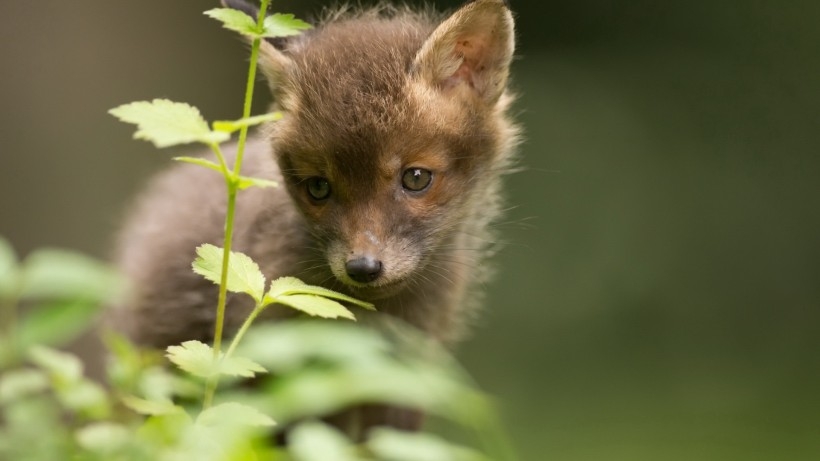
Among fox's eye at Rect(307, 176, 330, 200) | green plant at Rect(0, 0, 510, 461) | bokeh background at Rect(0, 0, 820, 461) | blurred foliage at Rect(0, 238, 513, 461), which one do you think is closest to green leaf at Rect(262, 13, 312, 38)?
green plant at Rect(0, 0, 510, 461)

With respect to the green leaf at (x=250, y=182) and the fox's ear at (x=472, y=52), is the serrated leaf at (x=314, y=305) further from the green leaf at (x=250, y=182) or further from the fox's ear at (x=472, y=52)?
the fox's ear at (x=472, y=52)

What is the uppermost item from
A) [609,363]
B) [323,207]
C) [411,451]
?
[609,363]

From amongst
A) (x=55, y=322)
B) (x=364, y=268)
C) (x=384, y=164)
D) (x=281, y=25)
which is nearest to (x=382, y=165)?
(x=384, y=164)

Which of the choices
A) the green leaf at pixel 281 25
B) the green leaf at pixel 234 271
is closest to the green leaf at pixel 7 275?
the green leaf at pixel 234 271

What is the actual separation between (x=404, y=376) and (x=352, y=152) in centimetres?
132

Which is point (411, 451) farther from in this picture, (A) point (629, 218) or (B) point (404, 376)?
(A) point (629, 218)

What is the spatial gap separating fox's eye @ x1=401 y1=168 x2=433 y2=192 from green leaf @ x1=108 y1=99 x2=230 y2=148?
1.36 m

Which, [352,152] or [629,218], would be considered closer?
[352,152]

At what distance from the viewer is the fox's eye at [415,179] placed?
2.73 metres

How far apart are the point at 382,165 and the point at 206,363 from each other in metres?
1.29

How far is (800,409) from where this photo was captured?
543cm

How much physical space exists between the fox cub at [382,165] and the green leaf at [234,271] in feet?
3.24

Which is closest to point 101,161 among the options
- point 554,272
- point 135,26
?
point 135,26

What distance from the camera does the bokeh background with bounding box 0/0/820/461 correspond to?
18.0 feet
